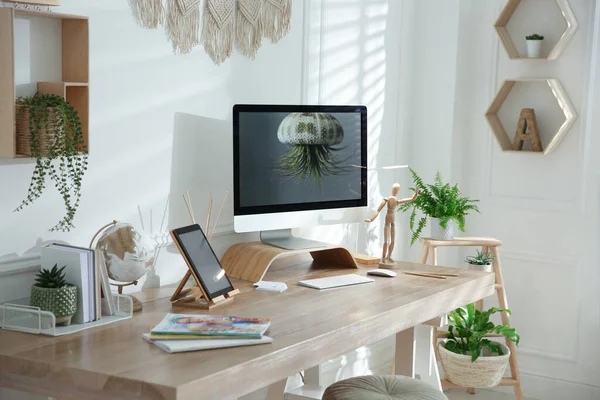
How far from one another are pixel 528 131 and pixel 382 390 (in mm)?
1822

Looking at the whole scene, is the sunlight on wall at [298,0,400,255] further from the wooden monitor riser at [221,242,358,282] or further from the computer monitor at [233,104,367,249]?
the wooden monitor riser at [221,242,358,282]

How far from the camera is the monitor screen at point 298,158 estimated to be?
2945 millimetres

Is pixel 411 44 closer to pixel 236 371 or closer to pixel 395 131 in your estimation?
pixel 395 131

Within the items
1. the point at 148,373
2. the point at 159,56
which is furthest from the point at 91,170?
the point at 148,373

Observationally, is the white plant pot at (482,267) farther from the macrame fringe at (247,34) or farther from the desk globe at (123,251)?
the desk globe at (123,251)

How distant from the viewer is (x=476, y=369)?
369cm

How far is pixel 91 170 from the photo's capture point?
8.40ft

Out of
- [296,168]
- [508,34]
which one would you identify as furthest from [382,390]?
[508,34]

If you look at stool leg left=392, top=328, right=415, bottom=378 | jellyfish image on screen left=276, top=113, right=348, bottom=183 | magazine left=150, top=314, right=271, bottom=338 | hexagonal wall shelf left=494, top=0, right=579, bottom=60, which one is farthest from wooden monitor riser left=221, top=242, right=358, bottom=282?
hexagonal wall shelf left=494, top=0, right=579, bottom=60

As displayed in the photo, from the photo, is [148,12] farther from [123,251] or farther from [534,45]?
[534,45]

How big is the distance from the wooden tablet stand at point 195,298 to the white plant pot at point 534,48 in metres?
2.05

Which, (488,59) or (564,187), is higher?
(488,59)

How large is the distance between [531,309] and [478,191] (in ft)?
2.08

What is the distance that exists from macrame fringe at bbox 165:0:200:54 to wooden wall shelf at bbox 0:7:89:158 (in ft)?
1.52
